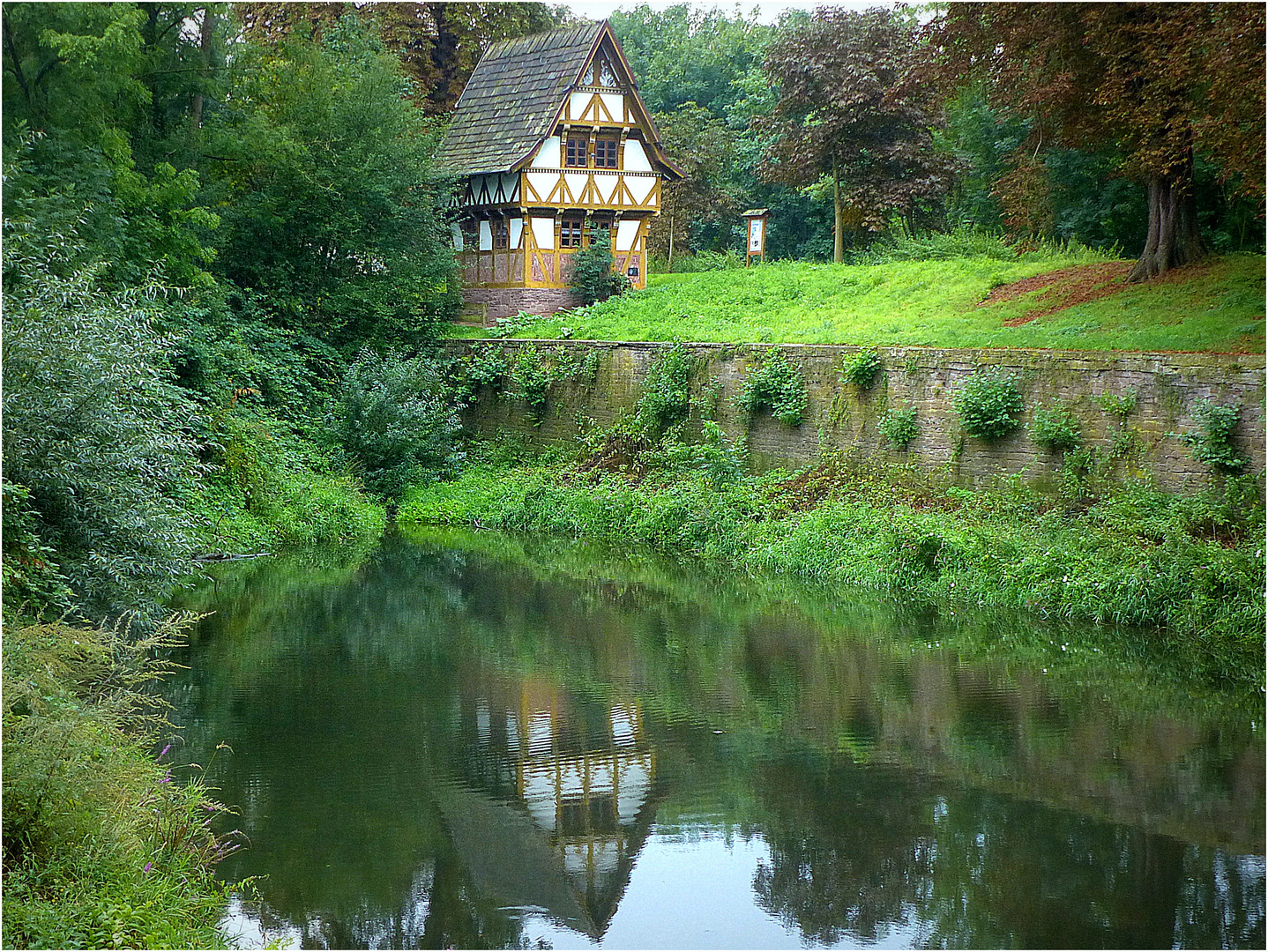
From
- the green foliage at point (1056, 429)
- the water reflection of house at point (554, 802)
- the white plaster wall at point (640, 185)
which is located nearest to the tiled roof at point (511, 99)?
the white plaster wall at point (640, 185)

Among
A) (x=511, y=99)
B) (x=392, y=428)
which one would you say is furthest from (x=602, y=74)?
(x=392, y=428)

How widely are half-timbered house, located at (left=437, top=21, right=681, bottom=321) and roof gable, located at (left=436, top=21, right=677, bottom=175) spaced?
0.10 ft

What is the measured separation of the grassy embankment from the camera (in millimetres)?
12344

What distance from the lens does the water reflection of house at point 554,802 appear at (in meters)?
7.11

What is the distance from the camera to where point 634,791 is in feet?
28.0

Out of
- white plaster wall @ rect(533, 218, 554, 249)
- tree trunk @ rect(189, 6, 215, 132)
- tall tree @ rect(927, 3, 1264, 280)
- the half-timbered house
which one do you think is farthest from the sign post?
tree trunk @ rect(189, 6, 215, 132)

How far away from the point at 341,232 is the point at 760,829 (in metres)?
19.6

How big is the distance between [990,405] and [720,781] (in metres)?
9.36

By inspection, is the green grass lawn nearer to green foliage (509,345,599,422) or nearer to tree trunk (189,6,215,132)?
Answer: green foliage (509,345,599,422)

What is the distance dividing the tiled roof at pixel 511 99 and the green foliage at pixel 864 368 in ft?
42.4

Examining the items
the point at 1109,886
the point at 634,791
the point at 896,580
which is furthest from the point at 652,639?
the point at 1109,886

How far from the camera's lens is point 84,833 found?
6.22 meters

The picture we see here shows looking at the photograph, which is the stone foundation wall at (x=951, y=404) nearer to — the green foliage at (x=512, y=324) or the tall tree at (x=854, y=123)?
the green foliage at (x=512, y=324)

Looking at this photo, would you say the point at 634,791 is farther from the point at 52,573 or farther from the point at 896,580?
the point at 896,580
